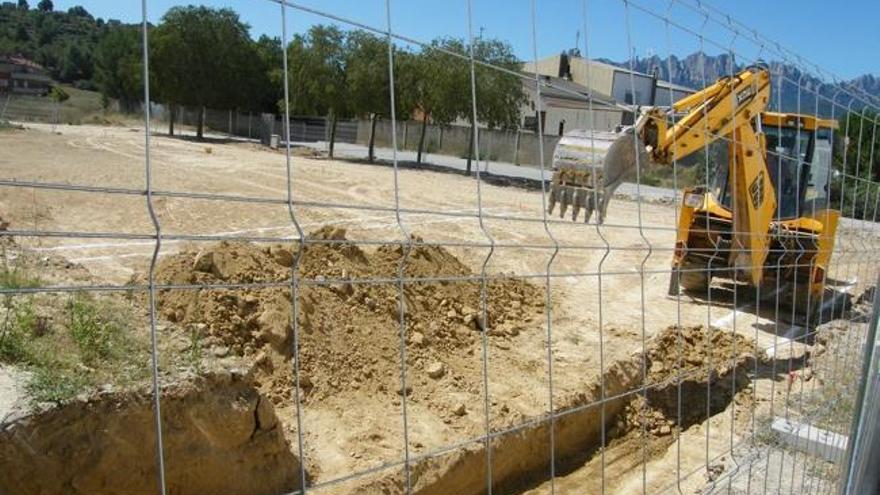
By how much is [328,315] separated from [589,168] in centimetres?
266

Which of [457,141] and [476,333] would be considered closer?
[476,333]

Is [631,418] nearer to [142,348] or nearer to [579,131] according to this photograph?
[579,131]

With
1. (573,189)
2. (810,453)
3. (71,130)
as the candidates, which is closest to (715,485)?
(810,453)

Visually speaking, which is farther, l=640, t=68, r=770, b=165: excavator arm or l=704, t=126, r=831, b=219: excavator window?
l=704, t=126, r=831, b=219: excavator window

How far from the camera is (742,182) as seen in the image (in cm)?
796

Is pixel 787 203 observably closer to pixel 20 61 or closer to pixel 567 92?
pixel 567 92

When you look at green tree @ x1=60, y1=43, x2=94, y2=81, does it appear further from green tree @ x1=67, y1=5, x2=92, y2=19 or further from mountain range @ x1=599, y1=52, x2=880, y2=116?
mountain range @ x1=599, y1=52, x2=880, y2=116

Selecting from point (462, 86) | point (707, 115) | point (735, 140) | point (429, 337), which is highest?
point (462, 86)

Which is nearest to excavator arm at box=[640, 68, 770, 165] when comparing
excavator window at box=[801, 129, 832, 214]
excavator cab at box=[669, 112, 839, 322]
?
excavator cab at box=[669, 112, 839, 322]

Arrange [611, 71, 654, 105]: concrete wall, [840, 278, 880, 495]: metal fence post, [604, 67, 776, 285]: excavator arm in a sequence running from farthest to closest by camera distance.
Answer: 1. [604, 67, 776, 285]: excavator arm
2. [611, 71, 654, 105]: concrete wall
3. [840, 278, 880, 495]: metal fence post

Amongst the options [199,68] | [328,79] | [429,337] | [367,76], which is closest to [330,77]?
[328,79]

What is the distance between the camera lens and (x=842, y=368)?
21.1 ft

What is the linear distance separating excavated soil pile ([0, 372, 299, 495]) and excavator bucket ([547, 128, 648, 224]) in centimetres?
A: 280

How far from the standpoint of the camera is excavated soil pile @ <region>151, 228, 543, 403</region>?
5934 mm
